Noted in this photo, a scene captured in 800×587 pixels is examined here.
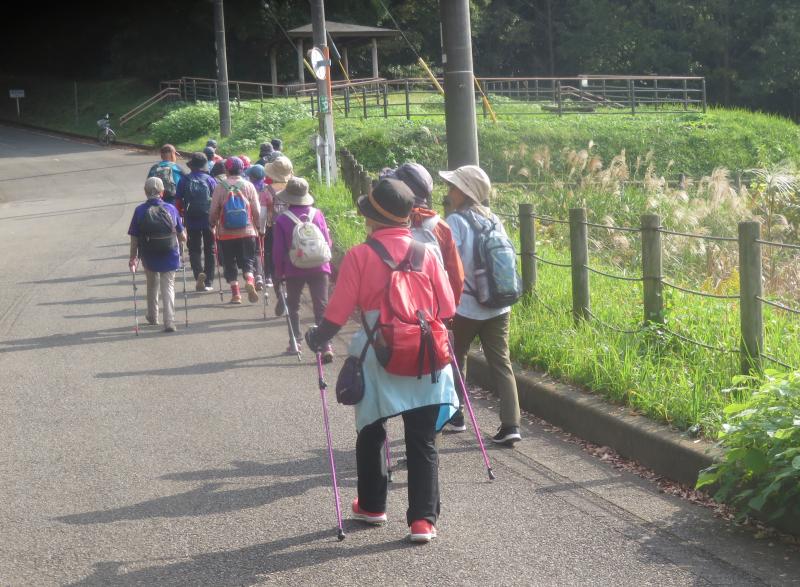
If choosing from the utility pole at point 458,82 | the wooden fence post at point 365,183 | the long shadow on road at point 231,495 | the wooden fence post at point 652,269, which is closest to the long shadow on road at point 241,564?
the long shadow on road at point 231,495

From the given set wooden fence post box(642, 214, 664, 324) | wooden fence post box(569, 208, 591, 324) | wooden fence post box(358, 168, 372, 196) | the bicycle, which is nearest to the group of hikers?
wooden fence post box(642, 214, 664, 324)

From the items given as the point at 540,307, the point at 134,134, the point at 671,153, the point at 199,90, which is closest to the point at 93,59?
the point at 199,90

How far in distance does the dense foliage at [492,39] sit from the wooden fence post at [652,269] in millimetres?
48224

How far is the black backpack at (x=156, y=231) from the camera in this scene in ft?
38.1

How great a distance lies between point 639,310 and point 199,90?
49.7 meters

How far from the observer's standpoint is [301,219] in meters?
9.86

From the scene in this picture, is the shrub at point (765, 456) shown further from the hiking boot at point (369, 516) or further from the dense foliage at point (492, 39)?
the dense foliage at point (492, 39)

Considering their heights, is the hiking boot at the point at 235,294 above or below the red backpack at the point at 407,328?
below

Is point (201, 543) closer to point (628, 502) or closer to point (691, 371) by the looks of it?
point (628, 502)

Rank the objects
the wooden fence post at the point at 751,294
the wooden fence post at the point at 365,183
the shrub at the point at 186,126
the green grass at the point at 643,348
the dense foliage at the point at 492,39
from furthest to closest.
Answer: the dense foliage at the point at 492,39
the shrub at the point at 186,126
the wooden fence post at the point at 365,183
the green grass at the point at 643,348
the wooden fence post at the point at 751,294

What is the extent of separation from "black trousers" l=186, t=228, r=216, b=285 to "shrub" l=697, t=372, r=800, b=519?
9.55 meters

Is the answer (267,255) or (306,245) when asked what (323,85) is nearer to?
(267,255)

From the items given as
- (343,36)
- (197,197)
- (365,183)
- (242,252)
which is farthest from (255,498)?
(343,36)

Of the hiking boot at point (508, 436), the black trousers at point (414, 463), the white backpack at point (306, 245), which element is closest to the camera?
the black trousers at point (414, 463)
